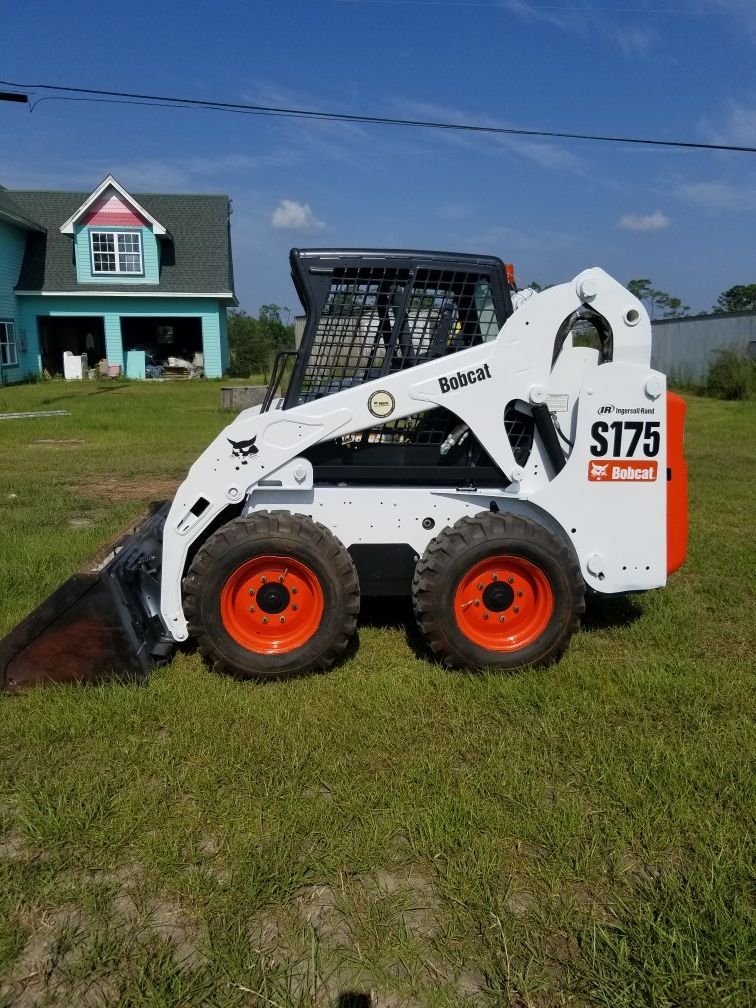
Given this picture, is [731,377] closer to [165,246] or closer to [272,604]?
[165,246]

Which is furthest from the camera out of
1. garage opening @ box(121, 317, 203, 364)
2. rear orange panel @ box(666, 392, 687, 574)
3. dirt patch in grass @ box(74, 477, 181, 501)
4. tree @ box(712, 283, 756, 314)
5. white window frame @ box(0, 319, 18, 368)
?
tree @ box(712, 283, 756, 314)

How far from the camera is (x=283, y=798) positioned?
315 cm

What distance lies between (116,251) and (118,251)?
0.07 meters

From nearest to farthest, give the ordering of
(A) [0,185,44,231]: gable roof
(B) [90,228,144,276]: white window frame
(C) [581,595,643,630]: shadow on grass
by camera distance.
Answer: (C) [581,595,643,630]: shadow on grass
(A) [0,185,44,231]: gable roof
(B) [90,228,144,276]: white window frame

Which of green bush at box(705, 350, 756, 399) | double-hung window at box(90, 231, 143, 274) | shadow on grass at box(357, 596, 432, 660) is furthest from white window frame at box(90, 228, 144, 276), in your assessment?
shadow on grass at box(357, 596, 432, 660)

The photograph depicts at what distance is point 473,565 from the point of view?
4188mm

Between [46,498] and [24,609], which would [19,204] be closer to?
[46,498]

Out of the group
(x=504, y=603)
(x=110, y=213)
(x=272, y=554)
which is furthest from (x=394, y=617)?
(x=110, y=213)

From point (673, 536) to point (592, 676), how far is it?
976 mm

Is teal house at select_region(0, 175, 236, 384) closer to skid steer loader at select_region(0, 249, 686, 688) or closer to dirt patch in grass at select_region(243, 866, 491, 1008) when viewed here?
skid steer loader at select_region(0, 249, 686, 688)

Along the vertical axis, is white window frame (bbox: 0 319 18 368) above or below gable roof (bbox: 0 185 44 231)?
below

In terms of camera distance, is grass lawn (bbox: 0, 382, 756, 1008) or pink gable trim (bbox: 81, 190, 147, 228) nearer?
grass lawn (bbox: 0, 382, 756, 1008)

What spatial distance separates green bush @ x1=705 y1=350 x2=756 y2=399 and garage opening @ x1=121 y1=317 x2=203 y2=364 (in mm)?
18119

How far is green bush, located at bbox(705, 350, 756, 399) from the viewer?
875 inches
